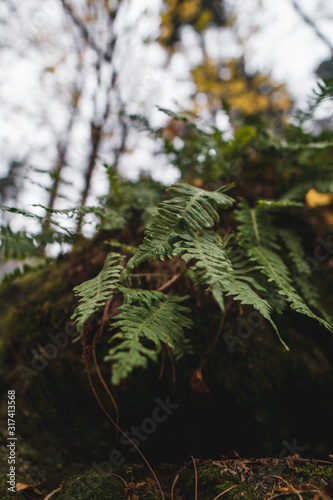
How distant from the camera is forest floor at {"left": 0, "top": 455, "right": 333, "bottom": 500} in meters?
0.91

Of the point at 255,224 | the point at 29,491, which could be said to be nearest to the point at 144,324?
the point at 255,224

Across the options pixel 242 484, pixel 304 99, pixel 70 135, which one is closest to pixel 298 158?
pixel 304 99

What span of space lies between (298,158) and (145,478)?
2.44 metres

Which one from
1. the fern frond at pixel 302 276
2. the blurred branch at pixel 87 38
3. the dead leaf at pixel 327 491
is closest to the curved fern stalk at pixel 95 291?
the dead leaf at pixel 327 491

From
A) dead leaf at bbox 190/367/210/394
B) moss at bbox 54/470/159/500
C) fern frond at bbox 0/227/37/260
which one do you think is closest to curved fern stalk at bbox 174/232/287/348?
dead leaf at bbox 190/367/210/394

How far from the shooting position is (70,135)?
5.54m

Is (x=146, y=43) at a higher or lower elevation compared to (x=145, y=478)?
higher

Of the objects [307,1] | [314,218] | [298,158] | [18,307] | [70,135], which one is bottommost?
[314,218]

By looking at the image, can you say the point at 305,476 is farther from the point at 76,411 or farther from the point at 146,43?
the point at 146,43

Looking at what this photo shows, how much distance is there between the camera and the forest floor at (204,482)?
0.91 meters

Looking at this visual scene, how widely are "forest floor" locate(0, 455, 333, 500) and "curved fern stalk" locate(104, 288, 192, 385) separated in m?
0.59

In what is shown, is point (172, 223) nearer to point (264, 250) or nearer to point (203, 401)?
point (264, 250)

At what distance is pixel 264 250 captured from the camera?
4.59 feet

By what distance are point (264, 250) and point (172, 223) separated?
0.69 m
